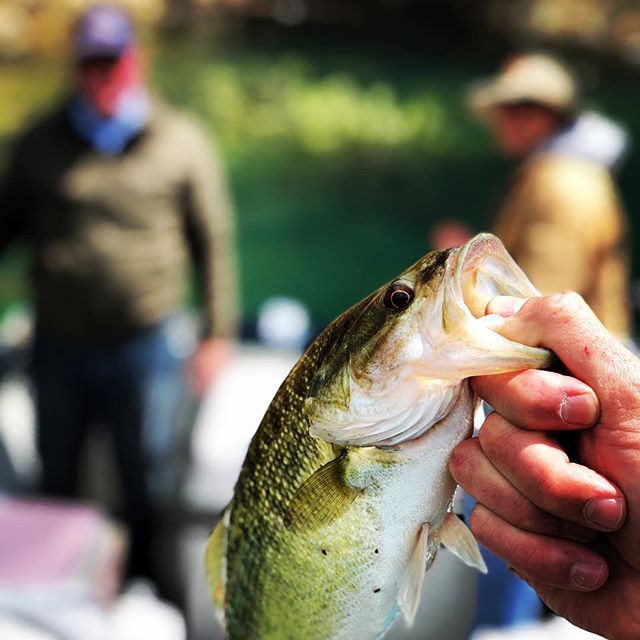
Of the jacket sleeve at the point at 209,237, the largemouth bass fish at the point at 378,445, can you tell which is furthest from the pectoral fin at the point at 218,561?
the jacket sleeve at the point at 209,237

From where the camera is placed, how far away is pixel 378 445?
1.02 metres

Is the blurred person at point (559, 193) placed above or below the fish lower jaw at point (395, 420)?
below

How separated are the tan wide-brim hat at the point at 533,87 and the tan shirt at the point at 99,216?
1.15 metres

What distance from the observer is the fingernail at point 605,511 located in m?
0.83

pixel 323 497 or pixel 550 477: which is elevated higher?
pixel 550 477

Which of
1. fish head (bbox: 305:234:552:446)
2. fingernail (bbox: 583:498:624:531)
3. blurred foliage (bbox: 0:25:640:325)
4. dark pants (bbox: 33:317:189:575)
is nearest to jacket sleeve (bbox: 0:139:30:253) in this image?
dark pants (bbox: 33:317:189:575)

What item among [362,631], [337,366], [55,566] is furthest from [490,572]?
[55,566]

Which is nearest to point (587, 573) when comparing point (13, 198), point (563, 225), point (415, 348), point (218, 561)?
point (415, 348)

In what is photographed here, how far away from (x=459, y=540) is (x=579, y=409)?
285mm

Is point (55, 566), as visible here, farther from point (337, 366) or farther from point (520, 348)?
point (520, 348)

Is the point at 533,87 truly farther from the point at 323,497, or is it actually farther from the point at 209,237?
the point at 323,497

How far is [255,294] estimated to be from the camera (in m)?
7.40

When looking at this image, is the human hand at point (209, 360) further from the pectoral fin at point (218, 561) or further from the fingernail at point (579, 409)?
the fingernail at point (579, 409)

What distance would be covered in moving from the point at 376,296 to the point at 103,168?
88.4 inches
